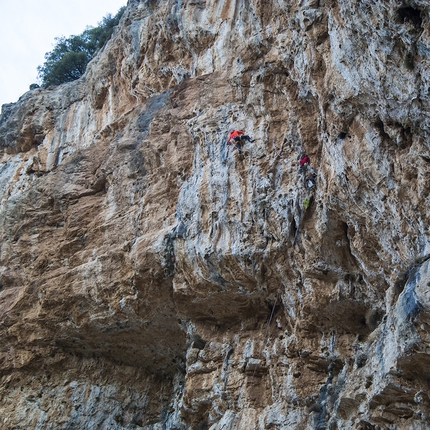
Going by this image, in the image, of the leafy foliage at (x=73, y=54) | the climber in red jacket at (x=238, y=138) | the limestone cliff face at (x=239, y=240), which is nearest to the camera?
the limestone cliff face at (x=239, y=240)

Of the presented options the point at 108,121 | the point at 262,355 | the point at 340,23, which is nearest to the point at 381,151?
the point at 340,23

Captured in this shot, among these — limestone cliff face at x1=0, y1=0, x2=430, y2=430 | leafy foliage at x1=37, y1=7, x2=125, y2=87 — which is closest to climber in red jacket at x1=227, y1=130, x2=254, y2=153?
limestone cliff face at x1=0, y1=0, x2=430, y2=430

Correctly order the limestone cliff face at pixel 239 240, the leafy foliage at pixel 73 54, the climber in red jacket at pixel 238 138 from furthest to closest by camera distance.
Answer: the leafy foliage at pixel 73 54 < the climber in red jacket at pixel 238 138 < the limestone cliff face at pixel 239 240

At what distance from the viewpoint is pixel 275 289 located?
34.8 feet

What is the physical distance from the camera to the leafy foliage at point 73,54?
1146 inches

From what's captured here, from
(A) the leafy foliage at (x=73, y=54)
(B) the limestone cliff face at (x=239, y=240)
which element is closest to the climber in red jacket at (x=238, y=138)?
(B) the limestone cliff face at (x=239, y=240)

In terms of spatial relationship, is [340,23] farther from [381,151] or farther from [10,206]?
[10,206]

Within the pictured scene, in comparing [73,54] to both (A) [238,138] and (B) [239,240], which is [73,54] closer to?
(A) [238,138]

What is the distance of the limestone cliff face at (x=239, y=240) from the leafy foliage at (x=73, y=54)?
40.2ft

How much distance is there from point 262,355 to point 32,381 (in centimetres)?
654

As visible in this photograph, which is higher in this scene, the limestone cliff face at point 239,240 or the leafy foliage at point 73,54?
the leafy foliage at point 73,54

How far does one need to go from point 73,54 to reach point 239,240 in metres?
22.2

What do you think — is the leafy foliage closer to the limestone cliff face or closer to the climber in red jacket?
the limestone cliff face

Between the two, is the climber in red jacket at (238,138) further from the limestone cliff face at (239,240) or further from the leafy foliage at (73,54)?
the leafy foliage at (73,54)
